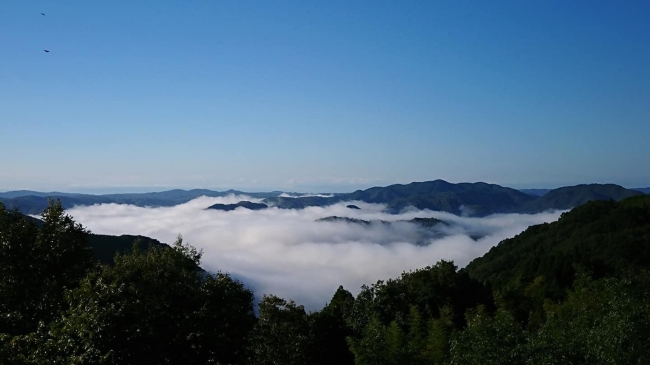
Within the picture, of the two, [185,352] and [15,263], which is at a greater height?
[15,263]

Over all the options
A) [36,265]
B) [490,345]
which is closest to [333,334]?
[36,265]

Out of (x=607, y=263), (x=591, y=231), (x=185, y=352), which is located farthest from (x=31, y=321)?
(x=591, y=231)

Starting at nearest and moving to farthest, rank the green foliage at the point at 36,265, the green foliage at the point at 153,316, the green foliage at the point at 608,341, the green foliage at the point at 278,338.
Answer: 1. the green foliage at the point at 608,341
2. the green foliage at the point at 153,316
3. the green foliage at the point at 36,265
4. the green foliage at the point at 278,338

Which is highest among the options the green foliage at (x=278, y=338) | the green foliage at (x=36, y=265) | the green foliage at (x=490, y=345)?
the green foliage at (x=36, y=265)

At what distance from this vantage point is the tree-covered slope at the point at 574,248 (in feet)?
276

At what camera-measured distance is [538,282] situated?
73688mm

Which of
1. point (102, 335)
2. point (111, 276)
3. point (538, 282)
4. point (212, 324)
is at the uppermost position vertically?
point (111, 276)

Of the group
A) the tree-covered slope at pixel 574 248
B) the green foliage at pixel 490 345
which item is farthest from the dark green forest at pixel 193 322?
the tree-covered slope at pixel 574 248

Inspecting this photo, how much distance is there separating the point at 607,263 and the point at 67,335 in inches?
3763

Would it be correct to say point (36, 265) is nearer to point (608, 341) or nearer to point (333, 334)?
point (608, 341)

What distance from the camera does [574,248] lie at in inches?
4040

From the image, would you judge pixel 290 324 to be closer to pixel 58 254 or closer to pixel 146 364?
pixel 146 364

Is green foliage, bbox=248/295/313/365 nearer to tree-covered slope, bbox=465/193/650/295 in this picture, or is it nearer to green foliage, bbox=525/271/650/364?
green foliage, bbox=525/271/650/364

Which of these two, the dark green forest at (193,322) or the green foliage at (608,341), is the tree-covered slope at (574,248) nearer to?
the dark green forest at (193,322)
